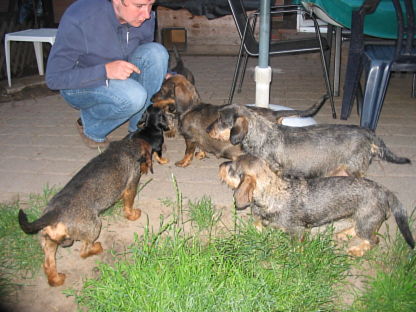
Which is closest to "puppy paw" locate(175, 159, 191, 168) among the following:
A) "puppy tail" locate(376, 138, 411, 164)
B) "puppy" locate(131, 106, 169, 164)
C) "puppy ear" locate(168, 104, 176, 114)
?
"puppy" locate(131, 106, 169, 164)

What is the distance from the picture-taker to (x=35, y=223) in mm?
2715

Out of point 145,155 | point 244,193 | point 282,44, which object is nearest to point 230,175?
point 244,193

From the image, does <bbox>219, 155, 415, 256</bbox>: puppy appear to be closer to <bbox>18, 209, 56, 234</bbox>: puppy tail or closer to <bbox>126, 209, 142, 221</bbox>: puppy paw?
<bbox>126, 209, 142, 221</bbox>: puppy paw

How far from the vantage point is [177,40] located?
10.6 m

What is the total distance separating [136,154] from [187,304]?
175cm

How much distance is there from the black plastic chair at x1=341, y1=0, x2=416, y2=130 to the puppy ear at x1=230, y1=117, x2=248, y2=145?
1.99m

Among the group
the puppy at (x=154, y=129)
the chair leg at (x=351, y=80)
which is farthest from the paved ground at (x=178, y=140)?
the puppy at (x=154, y=129)

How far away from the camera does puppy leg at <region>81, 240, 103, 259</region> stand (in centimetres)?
312

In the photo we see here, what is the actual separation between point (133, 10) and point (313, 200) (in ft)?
8.58

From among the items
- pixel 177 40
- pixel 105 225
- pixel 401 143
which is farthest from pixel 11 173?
pixel 177 40

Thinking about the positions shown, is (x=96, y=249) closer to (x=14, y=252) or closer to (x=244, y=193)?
(x=14, y=252)

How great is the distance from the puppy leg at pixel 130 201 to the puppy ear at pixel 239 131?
1.03 m

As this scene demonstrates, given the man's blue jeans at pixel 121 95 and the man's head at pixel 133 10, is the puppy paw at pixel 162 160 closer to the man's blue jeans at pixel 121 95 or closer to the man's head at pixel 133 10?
the man's blue jeans at pixel 121 95

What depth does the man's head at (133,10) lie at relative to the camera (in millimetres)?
3854
